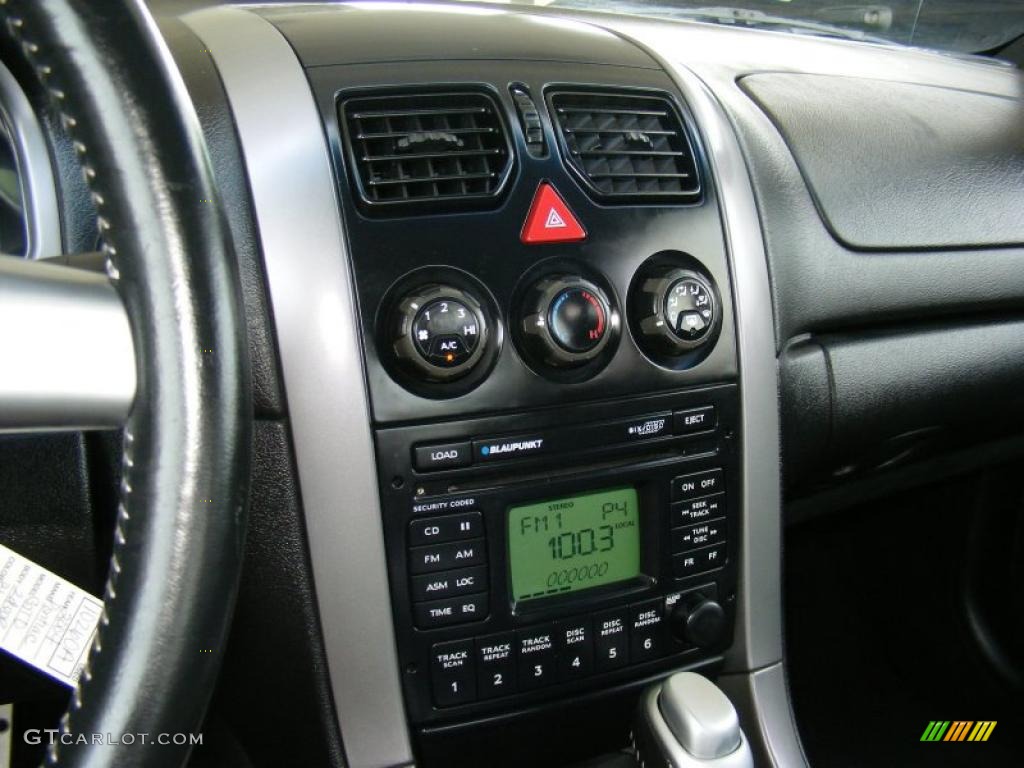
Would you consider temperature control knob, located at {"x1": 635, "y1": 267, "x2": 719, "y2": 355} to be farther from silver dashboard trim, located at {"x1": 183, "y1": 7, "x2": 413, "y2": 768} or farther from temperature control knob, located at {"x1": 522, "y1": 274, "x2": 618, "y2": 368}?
silver dashboard trim, located at {"x1": 183, "y1": 7, "x2": 413, "y2": 768}

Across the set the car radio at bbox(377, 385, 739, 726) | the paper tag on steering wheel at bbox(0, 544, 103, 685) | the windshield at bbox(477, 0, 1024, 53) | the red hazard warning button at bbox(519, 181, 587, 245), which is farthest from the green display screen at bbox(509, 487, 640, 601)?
the windshield at bbox(477, 0, 1024, 53)

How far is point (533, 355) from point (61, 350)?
499 mm

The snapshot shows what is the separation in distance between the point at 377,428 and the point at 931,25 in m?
1.34

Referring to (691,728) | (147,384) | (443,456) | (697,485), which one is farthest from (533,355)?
(147,384)

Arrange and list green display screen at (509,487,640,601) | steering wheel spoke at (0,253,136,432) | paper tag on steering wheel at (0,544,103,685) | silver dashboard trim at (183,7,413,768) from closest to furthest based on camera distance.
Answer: steering wheel spoke at (0,253,136,432) < paper tag on steering wheel at (0,544,103,685) < silver dashboard trim at (183,7,413,768) < green display screen at (509,487,640,601)

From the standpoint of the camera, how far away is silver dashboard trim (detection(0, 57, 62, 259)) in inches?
34.2

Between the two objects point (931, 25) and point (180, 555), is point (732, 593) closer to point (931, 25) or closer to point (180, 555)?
point (180, 555)

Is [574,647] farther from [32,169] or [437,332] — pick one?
[32,169]

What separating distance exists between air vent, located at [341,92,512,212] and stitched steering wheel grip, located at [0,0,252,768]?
379 mm

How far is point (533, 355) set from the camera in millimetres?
913

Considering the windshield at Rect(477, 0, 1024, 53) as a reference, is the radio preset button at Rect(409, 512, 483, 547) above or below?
below

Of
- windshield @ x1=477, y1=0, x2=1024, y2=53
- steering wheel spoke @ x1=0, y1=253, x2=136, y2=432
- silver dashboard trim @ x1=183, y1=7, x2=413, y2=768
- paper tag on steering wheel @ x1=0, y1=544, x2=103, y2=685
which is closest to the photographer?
steering wheel spoke @ x1=0, y1=253, x2=136, y2=432

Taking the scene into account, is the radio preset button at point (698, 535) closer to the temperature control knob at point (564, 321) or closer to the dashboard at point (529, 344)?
the dashboard at point (529, 344)

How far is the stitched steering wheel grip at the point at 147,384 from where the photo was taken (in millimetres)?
477
